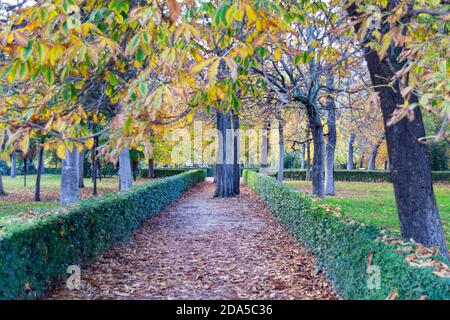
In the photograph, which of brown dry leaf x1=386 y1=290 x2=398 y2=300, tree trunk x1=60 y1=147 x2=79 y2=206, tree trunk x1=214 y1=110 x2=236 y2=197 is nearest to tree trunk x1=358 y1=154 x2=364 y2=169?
tree trunk x1=214 y1=110 x2=236 y2=197

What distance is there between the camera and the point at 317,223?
5.96 m

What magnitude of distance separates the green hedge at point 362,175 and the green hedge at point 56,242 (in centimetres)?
2726

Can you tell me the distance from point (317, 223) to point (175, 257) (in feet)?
8.32

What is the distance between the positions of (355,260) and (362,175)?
30.4 meters

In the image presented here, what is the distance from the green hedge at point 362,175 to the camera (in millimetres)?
30809

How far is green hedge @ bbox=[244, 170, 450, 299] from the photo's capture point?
2783 millimetres

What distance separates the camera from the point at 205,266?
6.29 m

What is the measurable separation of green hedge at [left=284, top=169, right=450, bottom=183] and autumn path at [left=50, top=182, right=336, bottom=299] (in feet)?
79.4

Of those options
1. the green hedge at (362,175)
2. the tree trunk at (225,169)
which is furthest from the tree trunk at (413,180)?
the green hedge at (362,175)

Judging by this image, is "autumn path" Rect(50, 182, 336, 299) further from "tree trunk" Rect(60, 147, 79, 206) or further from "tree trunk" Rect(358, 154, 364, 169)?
"tree trunk" Rect(358, 154, 364, 169)

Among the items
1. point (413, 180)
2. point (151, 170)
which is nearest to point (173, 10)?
point (413, 180)

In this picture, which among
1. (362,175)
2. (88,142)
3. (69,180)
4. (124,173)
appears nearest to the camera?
(88,142)

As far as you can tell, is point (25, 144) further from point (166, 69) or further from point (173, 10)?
point (173, 10)

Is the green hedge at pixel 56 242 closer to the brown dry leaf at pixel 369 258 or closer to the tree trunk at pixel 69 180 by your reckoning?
the tree trunk at pixel 69 180
